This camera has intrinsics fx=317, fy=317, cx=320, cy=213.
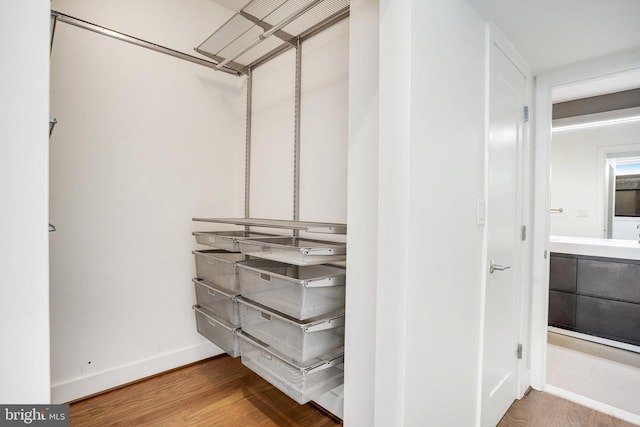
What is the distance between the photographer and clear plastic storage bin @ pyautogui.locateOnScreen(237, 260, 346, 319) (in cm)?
142

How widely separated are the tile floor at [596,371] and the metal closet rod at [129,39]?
3294 mm

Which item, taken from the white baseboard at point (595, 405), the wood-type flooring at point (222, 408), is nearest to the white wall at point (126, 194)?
the wood-type flooring at point (222, 408)

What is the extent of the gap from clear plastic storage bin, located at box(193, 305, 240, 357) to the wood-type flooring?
31 centimetres

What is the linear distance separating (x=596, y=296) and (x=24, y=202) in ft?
12.2

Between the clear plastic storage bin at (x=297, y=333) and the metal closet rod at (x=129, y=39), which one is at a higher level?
the metal closet rod at (x=129, y=39)

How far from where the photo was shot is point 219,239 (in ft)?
6.26

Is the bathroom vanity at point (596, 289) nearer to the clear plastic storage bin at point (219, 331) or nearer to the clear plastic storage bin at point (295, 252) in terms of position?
the clear plastic storage bin at point (295, 252)

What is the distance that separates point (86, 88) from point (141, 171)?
555mm

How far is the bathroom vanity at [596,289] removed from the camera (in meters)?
2.58

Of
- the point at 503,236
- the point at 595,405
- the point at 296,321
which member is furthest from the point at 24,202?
the point at 595,405

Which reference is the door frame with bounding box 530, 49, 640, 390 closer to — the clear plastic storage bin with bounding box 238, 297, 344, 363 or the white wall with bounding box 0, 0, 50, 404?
the clear plastic storage bin with bounding box 238, 297, 344, 363

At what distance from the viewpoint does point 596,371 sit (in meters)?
2.32

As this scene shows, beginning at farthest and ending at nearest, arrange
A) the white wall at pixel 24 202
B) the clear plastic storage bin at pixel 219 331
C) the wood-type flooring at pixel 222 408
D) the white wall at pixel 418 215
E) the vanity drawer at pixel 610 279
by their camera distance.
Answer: the vanity drawer at pixel 610 279
the clear plastic storage bin at pixel 219 331
the wood-type flooring at pixel 222 408
the white wall at pixel 418 215
the white wall at pixel 24 202

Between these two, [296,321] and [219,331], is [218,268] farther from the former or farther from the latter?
[296,321]
